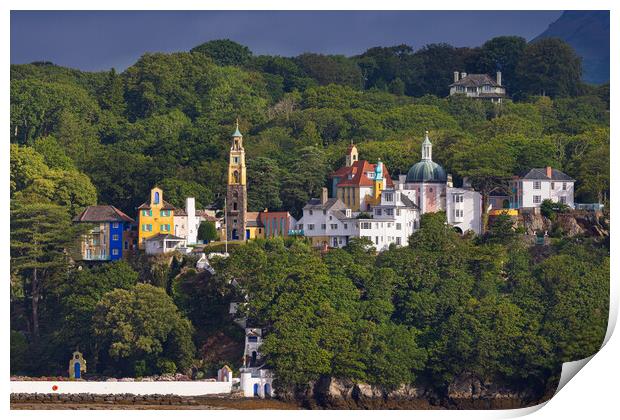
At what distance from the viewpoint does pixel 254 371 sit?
3378cm

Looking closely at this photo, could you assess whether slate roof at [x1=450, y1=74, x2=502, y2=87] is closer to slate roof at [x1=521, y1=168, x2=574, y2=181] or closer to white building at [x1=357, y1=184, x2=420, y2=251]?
slate roof at [x1=521, y1=168, x2=574, y2=181]

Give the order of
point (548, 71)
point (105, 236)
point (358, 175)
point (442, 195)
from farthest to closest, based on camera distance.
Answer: point (548, 71), point (358, 175), point (442, 195), point (105, 236)

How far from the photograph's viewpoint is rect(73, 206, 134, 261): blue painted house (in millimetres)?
37344

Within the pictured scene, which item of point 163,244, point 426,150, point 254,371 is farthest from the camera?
point 426,150

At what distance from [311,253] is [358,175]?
304 centimetres

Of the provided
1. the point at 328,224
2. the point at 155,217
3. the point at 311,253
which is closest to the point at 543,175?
the point at 328,224

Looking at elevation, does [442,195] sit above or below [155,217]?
above

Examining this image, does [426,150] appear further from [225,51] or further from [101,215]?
[225,51]

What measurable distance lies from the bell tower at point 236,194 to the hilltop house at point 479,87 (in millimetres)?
7861

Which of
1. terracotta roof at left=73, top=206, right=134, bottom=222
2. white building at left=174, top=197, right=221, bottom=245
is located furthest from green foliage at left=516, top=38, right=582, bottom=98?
terracotta roof at left=73, top=206, right=134, bottom=222

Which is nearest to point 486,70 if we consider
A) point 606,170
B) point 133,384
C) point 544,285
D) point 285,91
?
point 285,91

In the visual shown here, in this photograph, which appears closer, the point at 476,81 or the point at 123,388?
the point at 123,388

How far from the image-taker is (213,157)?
133 ft
